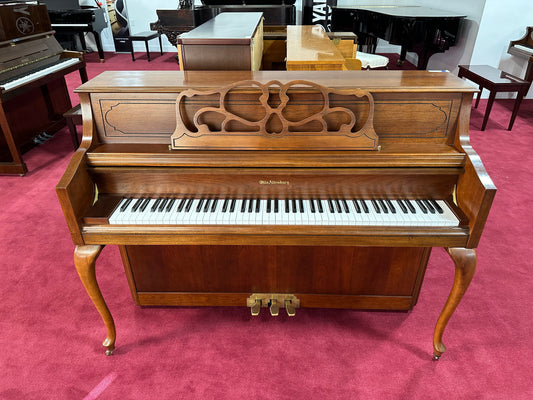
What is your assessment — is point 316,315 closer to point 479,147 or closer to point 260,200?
point 260,200

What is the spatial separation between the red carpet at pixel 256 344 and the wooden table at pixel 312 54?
1573 mm

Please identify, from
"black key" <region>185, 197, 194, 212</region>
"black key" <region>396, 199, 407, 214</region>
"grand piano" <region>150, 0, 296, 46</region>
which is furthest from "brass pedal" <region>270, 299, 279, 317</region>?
"grand piano" <region>150, 0, 296, 46</region>

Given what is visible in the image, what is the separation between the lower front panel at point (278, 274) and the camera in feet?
7.00

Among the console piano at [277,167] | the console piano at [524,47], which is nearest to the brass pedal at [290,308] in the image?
the console piano at [277,167]

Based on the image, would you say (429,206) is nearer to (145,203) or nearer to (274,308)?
(274,308)

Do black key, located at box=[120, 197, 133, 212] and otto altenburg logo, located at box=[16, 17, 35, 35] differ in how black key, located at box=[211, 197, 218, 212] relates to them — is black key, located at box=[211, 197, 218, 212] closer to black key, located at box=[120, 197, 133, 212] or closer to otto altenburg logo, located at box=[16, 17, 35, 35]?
black key, located at box=[120, 197, 133, 212]

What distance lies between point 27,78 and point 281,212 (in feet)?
12.3

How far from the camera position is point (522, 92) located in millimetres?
4703

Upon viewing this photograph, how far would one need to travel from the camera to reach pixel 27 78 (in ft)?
13.2

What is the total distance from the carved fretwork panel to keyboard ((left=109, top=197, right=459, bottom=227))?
26 cm

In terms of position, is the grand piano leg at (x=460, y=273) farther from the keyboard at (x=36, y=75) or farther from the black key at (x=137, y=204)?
the keyboard at (x=36, y=75)

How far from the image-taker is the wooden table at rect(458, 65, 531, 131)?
4590 millimetres

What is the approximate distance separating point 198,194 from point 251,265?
59 centimetres

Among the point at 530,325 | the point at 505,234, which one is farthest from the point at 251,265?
the point at 505,234
